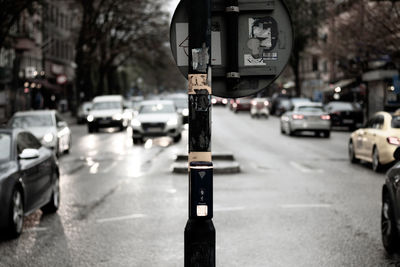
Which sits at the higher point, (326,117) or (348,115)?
(326,117)

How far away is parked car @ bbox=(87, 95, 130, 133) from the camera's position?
4080 centimetres

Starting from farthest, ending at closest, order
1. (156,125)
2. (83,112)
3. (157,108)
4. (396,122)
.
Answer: (83,112), (157,108), (156,125), (396,122)

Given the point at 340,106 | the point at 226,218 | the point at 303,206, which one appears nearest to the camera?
the point at 226,218

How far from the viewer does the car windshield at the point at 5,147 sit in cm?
1018

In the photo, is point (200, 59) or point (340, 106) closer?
point (200, 59)

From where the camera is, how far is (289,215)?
11.3 metres

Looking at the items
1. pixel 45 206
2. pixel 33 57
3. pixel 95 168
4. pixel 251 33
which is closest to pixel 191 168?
pixel 251 33

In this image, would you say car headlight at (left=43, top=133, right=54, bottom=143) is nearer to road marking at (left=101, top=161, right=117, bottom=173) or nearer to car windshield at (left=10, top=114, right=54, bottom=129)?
car windshield at (left=10, top=114, right=54, bottom=129)

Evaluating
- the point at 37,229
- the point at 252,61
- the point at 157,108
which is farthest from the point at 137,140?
the point at 252,61

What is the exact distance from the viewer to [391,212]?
320 inches

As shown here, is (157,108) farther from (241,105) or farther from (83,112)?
(241,105)

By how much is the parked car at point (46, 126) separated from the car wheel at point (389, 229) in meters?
15.2

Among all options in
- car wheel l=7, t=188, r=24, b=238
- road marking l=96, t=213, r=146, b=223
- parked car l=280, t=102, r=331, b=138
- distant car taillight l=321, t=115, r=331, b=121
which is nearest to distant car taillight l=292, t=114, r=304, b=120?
parked car l=280, t=102, r=331, b=138

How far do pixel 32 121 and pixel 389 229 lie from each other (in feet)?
55.6
